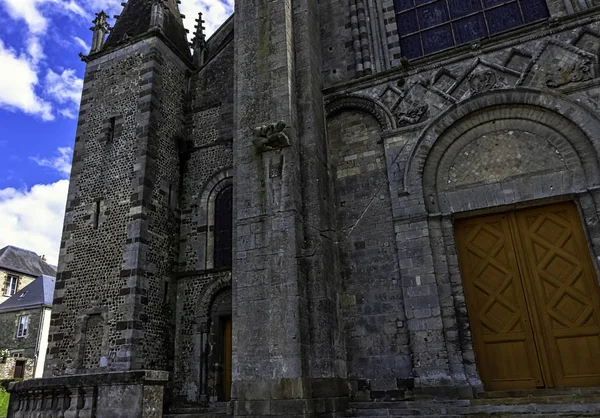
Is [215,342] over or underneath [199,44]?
underneath

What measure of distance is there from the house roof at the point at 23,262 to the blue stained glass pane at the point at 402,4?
27919mm

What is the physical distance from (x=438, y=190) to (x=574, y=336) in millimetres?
2698

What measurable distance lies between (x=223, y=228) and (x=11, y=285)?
924 inches

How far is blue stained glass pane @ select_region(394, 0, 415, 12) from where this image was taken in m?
8.96

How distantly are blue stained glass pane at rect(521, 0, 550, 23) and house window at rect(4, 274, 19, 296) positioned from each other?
30106 mm

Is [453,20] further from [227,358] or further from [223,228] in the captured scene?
[227,358]

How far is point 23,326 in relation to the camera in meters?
22.7

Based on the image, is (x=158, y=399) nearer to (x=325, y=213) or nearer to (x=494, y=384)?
(x=325, y=213)

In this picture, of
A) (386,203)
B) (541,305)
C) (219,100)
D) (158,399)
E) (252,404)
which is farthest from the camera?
(219,100)

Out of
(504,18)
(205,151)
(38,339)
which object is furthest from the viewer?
Answer: (38,339)

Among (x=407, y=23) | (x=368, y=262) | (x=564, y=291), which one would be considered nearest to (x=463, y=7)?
(x=407, y=23)

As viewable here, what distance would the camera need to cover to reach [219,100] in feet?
40.2

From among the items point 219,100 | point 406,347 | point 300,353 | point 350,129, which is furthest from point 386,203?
point 219,100

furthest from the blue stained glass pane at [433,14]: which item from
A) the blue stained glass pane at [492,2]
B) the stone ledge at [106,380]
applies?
the stone ledge at [106,380]
